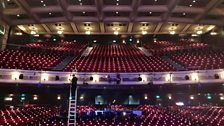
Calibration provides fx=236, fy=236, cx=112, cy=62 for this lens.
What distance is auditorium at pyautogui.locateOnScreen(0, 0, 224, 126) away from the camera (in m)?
14.0

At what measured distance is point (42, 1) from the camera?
62.0ft

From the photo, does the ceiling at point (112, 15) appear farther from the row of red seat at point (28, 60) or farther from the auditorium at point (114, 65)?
the row of red seat at point (28, 60)

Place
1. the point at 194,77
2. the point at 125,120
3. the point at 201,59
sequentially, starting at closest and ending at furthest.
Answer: the point at 125,120 → the point at 194,77 → the point at 201,59

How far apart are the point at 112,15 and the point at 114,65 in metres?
4.95

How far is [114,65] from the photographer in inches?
779

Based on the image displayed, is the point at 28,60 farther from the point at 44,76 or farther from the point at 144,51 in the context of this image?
the point at 144,51

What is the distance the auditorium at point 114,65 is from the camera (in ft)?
46.0

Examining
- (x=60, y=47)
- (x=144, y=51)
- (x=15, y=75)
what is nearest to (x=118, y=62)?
(x=144, y=51)

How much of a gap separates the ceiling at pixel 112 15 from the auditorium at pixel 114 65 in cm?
8

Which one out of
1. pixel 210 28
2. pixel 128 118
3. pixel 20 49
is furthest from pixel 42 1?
pixel 210 28

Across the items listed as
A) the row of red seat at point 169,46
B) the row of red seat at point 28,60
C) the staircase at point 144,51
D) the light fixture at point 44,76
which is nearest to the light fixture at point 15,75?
the row of red seat at point 28,60

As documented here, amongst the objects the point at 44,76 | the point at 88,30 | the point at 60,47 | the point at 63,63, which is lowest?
the point at 44,76

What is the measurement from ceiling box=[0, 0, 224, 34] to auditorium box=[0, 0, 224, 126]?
85mm

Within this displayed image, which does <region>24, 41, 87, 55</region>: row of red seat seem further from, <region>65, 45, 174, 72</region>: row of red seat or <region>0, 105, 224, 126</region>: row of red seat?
<region>0, 105, 224, 126</region>: row of red seat
